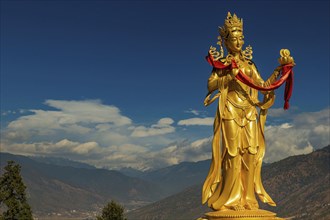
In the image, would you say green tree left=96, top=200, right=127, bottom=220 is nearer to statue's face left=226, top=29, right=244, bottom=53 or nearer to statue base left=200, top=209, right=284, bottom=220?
statue base left=200, top=209, right=284, bottom=220

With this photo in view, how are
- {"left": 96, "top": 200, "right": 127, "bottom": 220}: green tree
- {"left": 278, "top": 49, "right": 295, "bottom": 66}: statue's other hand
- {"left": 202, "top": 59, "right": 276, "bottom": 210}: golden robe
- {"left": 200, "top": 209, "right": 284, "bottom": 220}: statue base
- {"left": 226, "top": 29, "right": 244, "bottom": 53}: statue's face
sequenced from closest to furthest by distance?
{"left": 200, "top": 209, "right": 284, "bottom": 220}: statue base, {"left": 202, "top": 59, "right": 276, "bottom": 210}: golden robe, {"left": 278, "top": 49, "right": 295, "bottom": 66}: statue's other hand, {"left": 226, "top": 29, "right": 244, "bottom": 53}: statue's face, {"left": 96, "top": 200, "right": 127, "bottom": 220}: green tree

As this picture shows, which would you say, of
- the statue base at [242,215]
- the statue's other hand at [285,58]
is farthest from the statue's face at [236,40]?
the statue base at [242,215]

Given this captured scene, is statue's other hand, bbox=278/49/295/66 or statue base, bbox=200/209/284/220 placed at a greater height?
statue's other hand, bbox=278/49/295/66

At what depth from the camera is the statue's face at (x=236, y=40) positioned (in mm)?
19328

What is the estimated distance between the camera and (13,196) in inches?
1049

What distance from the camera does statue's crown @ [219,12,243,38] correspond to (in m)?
19.4

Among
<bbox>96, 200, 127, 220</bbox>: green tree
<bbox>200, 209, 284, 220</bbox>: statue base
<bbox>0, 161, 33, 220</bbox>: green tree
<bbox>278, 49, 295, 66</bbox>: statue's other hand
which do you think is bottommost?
<bbox>200, 209, 284, 220</bbox>: statue base

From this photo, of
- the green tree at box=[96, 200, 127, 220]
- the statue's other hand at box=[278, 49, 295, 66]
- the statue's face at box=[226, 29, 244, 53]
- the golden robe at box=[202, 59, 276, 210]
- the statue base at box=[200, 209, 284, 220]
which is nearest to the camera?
the statue base at box=[200, 209, 284, 220]

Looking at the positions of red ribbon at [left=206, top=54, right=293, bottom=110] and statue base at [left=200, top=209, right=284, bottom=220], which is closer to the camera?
statue base at [left=200, top=209, right=284, bottom=220]

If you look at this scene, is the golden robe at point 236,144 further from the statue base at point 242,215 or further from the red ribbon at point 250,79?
the statue base at point 242,215

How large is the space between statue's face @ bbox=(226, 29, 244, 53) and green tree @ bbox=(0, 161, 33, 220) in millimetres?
15104

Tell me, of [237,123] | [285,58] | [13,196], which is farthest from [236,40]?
[13,196]

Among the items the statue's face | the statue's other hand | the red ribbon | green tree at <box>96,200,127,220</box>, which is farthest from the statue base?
green tree at <box>96,200,127,220</box>

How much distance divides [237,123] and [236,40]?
3.61 m
